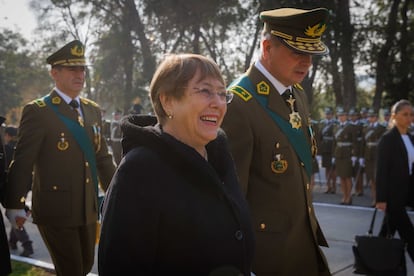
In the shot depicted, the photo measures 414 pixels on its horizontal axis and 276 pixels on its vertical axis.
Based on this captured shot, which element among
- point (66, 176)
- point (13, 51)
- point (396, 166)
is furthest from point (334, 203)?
point (13, 51)

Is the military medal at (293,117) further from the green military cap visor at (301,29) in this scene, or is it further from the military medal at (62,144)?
the military medal at (62,144)

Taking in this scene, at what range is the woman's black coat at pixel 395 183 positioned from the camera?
19.7ft

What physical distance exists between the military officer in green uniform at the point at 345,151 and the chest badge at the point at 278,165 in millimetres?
8796

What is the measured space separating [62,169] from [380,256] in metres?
3.03

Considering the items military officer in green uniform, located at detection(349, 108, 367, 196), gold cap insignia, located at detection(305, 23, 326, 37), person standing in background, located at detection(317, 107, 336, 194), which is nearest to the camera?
gold cap insignia, located at detection(305, 23, 326, 37)

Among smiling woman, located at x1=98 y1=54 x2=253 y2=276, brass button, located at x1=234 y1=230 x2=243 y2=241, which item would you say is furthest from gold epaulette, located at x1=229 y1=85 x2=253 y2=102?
brass button, located at x1=234 y1=230 x2=243 y2=241

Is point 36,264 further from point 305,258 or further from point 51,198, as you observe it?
point 305,258

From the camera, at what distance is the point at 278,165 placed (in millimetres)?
3104

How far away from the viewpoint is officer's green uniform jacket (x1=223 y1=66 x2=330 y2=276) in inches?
119

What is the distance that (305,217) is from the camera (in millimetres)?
3152

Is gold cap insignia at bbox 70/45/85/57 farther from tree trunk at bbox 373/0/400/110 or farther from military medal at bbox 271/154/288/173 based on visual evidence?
tree trunk at bbox 373/0/400/110

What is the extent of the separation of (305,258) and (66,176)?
221cm

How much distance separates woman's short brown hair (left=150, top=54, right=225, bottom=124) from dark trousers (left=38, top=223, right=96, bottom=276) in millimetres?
2463

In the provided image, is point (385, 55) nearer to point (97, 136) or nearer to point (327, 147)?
point (327, 147)
